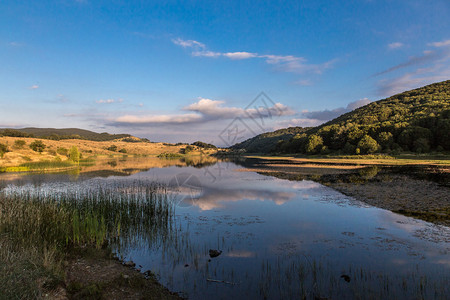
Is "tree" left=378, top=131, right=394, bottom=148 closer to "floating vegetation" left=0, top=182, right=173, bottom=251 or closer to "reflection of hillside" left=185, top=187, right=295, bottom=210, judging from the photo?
"reflection of hillside" left=185, top=187, right=295, bottom=210

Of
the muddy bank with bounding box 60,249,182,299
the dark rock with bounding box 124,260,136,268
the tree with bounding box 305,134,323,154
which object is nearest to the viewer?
the muddy bank with bounding box 60,249,182,299

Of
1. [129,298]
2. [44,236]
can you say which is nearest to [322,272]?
[129,298]

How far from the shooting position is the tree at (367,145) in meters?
81.4

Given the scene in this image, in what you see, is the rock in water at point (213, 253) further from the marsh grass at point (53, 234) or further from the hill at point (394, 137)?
the hill at point (394, 137)

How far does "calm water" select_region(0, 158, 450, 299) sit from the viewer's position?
22.5 ft

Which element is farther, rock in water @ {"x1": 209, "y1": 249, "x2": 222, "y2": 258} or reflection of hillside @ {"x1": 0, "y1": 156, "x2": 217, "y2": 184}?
reflection of hillside @ {"x1": 0, "y1": 156, "x2": 217, "y2": 184}

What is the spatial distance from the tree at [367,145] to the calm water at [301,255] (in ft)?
253

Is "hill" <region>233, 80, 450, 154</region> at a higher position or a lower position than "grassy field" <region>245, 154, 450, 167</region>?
higher

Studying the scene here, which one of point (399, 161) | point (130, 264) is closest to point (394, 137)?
point (399, 161)

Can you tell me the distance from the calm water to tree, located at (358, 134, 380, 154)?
253 feet

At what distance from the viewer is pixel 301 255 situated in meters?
9.07

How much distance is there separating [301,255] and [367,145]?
288 feet

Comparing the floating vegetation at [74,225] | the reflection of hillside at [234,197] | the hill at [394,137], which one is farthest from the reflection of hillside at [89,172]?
the hill at [394,137]

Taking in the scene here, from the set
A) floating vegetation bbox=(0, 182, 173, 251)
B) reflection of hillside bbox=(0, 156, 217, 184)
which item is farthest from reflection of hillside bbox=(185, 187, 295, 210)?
reflection of hillside bbox=(0, 156, 217, 184)
